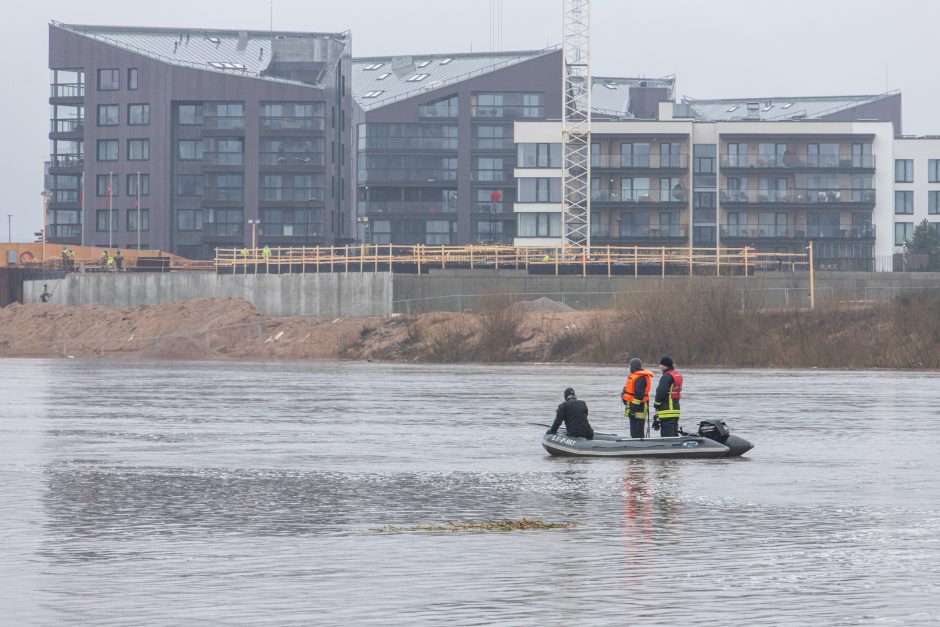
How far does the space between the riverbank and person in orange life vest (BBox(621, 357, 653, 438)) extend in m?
43.7

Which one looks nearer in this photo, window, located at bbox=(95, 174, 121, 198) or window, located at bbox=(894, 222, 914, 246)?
window, located at bbox=(894, 222, 914, 246)

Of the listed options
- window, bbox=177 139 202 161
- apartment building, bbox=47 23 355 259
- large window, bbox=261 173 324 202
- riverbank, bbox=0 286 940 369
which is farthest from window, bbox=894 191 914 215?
window, bbox=177 139 202 161

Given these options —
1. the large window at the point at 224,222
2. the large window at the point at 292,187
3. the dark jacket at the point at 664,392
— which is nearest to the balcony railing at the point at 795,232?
the large window at the point at 292,187

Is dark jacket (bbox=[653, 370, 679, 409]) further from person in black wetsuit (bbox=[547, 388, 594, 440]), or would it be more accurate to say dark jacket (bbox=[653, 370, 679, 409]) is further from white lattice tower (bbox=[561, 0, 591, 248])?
white lattice tower (bbox=[561, 0, 591, 248])

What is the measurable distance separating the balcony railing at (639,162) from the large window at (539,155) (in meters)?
2.93

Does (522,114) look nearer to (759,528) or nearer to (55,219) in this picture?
(55,219)

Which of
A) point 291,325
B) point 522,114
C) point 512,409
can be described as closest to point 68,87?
point 522,114

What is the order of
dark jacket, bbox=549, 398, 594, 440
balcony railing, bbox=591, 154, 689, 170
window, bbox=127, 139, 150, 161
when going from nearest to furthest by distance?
dark jacket, bbox=549, 398, 594, 440, balcony railing, bbox=591, 154, 689, 170, window, bbox=127, 139, 150, 161

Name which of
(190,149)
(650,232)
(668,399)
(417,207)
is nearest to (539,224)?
(650,232)

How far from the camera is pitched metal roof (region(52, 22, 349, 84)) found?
13150 cm

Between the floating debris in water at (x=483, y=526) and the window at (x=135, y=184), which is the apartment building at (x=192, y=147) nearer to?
the window at (x=135, y=184)

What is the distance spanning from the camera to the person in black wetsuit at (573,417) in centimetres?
2558

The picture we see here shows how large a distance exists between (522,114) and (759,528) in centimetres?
12752

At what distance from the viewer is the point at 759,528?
1742cm
